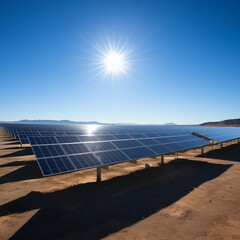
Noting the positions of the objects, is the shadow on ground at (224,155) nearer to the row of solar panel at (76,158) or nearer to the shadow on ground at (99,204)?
the shadow on ground at (99,204)

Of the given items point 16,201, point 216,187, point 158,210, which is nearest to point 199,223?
point 158,210

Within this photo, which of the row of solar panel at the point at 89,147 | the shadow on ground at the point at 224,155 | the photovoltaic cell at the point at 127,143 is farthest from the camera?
the shadow on ground at the point at 224,155

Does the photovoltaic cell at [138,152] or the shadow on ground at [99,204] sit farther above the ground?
the photovoltaic cell at [138,152]

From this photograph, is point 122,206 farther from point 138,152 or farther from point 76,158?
point 138,152

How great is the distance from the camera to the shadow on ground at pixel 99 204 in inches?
346

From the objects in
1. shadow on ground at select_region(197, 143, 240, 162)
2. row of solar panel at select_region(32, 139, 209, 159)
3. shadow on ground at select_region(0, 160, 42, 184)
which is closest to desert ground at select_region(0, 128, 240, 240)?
shadow on ground at select_region(0, 160, 42, 184)

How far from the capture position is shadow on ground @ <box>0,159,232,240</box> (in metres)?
8.78

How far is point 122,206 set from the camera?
1141 centimetres

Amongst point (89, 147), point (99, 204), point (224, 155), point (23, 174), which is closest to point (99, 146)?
point (89, 147)

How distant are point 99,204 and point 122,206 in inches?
62.9

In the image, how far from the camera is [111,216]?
33.2 ft

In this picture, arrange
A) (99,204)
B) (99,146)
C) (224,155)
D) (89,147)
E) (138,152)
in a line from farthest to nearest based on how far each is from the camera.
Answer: (224,155) → (138,152) → (99,146) → (89,147) → (99,204)

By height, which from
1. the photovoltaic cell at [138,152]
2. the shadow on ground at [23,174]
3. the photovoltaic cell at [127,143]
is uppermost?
the photovoltaic cell at [127,143]

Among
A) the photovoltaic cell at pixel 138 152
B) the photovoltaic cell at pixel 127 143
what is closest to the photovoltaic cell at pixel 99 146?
the photovoltaic cell at pixel 127 143
